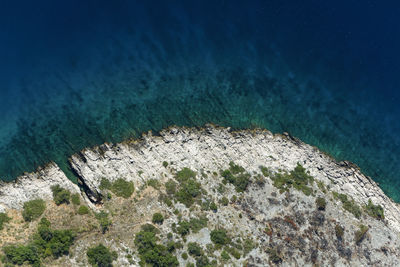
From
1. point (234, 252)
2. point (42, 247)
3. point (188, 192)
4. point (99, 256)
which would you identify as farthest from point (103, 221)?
point (234, 252)

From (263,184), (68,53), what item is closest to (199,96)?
(263,184)

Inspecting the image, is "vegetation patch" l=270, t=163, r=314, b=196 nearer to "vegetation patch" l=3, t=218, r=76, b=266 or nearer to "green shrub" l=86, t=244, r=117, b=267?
"green shrub" l=86, t=244, r=117, b=267

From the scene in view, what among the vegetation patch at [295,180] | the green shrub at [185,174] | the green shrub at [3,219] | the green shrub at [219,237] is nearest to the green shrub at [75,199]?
the green shrub at [3,219]

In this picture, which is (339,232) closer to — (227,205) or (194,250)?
(227,205)

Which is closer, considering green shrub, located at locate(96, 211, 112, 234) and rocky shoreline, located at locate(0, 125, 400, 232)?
green shrub, located at locate(96, 211, 112, 234)

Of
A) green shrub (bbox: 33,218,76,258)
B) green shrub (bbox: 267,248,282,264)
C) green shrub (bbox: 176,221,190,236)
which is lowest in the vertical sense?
green shrub (bbox: 267,248,282,264)

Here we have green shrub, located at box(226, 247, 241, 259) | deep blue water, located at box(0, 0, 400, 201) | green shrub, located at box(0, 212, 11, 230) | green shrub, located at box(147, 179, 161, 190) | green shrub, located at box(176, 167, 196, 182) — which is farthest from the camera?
deep blue water, located at box(0, 0, 400, 201)

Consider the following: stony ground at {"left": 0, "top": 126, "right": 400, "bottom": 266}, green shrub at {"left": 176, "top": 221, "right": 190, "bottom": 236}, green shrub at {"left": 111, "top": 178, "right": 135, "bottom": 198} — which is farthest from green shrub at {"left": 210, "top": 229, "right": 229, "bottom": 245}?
green shrub at {"left": 111, "top": 178, "right": 135, "bottom": 198}

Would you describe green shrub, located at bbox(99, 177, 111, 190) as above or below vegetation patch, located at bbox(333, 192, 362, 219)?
above
